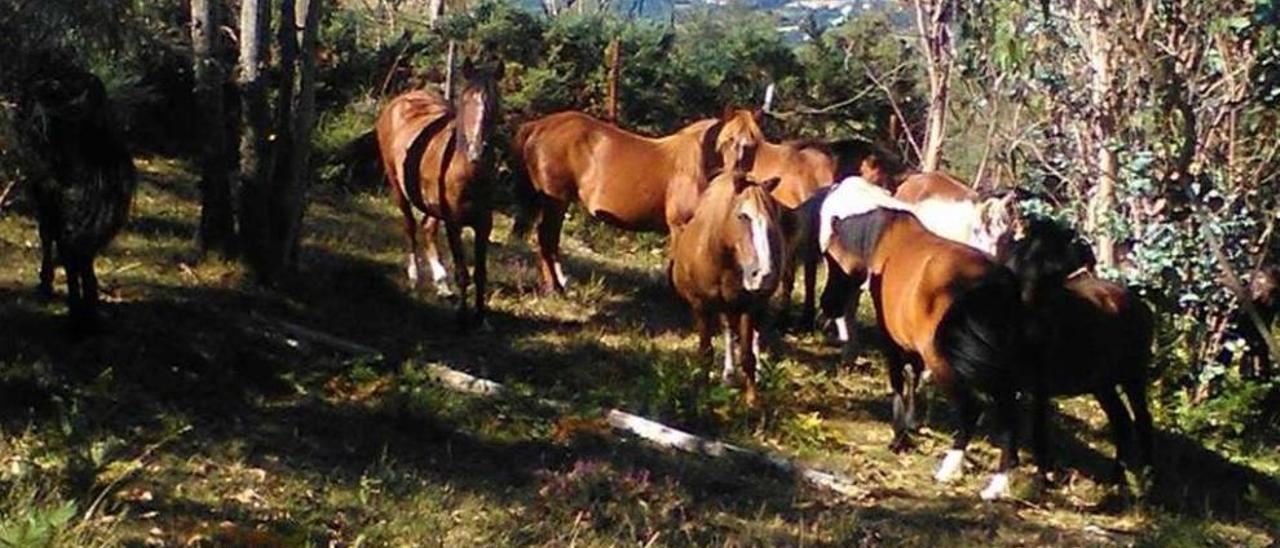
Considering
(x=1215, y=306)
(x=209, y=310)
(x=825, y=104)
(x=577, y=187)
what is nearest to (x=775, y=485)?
(x=209, y=310)

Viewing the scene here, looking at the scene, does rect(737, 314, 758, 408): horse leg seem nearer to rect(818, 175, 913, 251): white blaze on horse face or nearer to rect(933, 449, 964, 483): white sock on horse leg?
rect(818, 175, 913, 251): white blaze on horse face

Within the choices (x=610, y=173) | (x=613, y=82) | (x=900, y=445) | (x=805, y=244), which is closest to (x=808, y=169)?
(x=805, y=244)

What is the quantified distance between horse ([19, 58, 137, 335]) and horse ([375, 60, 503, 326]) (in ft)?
9.96

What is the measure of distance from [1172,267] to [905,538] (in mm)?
4340

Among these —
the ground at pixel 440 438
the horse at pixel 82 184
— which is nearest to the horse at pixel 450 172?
the ground at pixel 440 438

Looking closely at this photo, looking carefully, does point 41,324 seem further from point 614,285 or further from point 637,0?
point 637,0

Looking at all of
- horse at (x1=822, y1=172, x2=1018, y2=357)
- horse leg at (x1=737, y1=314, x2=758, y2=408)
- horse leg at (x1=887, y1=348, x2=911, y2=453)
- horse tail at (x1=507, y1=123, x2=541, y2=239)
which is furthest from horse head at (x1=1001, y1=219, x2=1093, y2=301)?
horse tail at (x1=507, y1=123, x2=541, y2=239)

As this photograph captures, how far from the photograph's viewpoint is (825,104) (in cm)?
2198

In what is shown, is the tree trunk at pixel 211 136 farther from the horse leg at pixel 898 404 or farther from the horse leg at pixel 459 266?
the horse leg at pixel 898 404

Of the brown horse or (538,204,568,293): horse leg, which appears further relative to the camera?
(538,204,568,293): horse leg

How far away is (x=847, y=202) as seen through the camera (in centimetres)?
1189

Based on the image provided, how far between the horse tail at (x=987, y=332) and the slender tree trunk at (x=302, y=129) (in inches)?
192

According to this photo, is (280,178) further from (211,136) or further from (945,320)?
(945,320)

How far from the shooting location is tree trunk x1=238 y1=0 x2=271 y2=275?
11.4 meters
